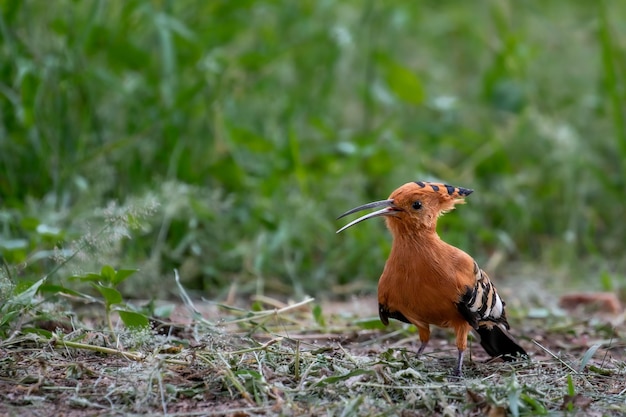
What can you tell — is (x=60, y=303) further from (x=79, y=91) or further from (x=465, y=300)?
(x=79, y=91)

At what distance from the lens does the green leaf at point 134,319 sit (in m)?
3.42

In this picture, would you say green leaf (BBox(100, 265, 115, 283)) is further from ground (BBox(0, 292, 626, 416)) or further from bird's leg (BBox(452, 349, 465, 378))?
bird's leg (BBox(452, 349, 465, 378))

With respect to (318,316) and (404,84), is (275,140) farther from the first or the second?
(318,316)

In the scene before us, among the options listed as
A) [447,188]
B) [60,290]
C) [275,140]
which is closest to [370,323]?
[447,188]

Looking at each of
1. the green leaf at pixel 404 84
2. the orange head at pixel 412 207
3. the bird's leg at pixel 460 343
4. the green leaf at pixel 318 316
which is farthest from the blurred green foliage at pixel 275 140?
the bird's leg at pixel 460 343

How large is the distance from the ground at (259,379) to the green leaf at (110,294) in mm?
155

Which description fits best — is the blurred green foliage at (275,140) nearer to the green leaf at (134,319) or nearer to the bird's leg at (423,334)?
the green leaf at (134,319)

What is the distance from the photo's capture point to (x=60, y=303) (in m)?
3.74

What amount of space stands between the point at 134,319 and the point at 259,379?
63 cm

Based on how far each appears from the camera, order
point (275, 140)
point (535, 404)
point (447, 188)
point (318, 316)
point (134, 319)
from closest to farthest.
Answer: point (535, 404) → point (134, 319) → point (447, 188) → point (318, 316) → point (275, 140)

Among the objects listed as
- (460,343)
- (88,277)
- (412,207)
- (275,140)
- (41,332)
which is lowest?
(41,332)

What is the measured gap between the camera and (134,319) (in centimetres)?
342

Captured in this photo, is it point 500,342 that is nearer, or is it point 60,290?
point 60,290

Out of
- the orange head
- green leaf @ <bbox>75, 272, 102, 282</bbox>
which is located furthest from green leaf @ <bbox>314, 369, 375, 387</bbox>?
green leaf @ <bbox>75, 272, 102, 282</bbox>
